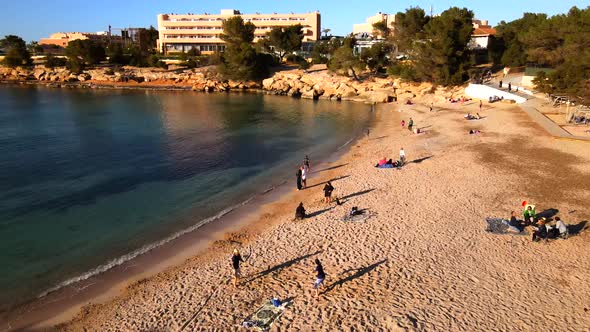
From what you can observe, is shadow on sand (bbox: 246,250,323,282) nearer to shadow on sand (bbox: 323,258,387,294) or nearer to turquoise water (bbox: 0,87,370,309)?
shadow on sand (bbox: 323,258,387,294)

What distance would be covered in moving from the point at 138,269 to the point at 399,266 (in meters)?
10.4

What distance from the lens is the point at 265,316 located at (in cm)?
1238

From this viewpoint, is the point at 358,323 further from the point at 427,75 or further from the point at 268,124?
the point at 427,75

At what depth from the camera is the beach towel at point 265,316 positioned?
11930 millimetres

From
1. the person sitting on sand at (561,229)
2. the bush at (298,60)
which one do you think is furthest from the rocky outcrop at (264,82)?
the person sitting on sand at (561,229)

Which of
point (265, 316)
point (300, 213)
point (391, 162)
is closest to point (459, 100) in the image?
point (391, 162)

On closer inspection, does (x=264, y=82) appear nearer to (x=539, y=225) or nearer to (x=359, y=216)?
(x=359, y=216)

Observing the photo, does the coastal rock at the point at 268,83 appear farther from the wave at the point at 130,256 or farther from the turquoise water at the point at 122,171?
the wave at the point at 130,256

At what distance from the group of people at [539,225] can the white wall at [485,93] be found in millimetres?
35907

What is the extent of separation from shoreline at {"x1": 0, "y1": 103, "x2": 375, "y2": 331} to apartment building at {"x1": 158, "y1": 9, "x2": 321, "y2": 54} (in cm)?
11057

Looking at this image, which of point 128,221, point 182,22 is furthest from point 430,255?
point 182,22

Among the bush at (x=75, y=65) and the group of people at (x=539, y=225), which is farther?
the bush at (x=75, y=65)

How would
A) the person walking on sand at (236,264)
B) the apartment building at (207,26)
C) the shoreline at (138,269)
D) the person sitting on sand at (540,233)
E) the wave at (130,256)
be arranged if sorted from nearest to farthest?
the shoreline at (138,269) < the person walking on sand at (236,264) < the wave at (130,256) < the person sitting on sand at (540,233) < the apartment building at (207,26)

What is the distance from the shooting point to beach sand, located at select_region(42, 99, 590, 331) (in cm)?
1229
